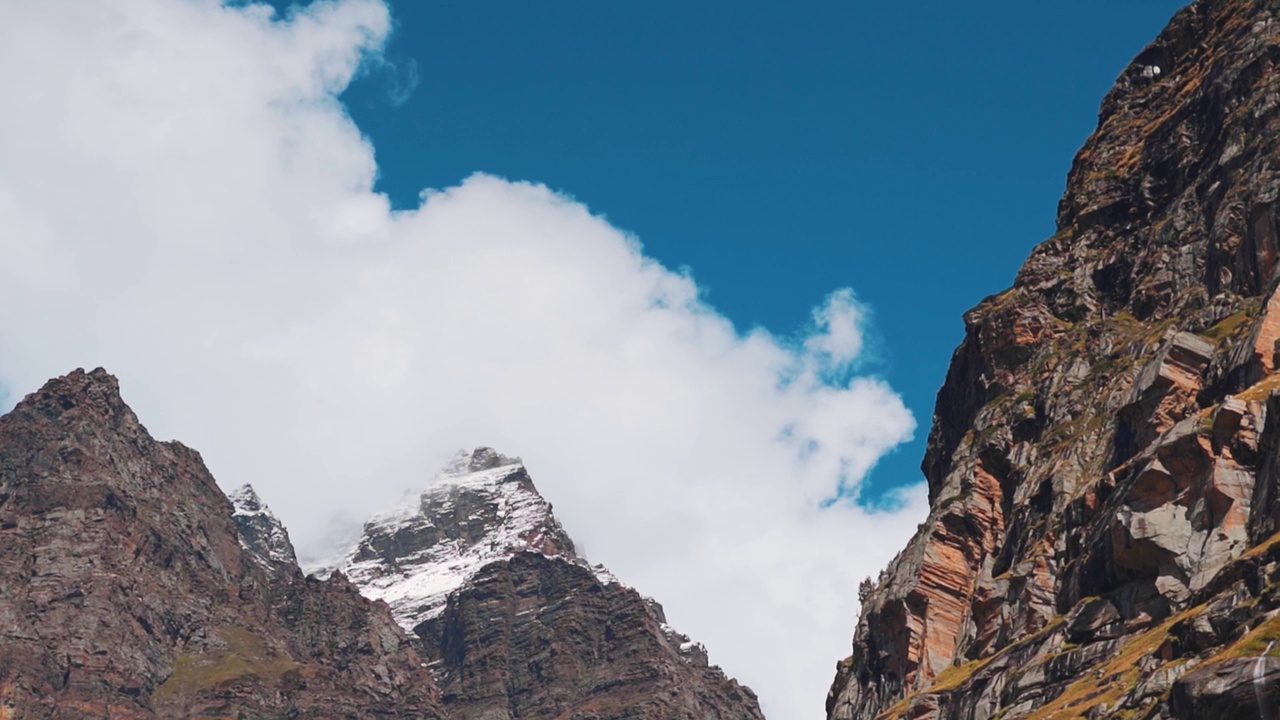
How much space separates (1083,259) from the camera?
169 metres

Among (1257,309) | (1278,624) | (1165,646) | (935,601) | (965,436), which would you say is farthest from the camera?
(965,436)

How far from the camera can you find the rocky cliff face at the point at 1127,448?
302 feet

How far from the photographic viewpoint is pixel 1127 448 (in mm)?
126000

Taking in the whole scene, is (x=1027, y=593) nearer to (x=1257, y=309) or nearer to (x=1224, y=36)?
(x=1257, y=309)

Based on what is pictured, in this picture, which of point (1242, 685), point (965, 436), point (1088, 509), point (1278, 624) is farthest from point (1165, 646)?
point (965, 436)

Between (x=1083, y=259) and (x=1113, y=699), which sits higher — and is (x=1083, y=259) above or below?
above

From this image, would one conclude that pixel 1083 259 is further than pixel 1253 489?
Yes

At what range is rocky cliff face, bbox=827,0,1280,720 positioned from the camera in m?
92.1

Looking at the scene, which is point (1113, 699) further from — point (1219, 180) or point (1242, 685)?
point (1219, 180)

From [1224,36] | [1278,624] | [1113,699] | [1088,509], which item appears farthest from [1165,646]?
[1224,36]

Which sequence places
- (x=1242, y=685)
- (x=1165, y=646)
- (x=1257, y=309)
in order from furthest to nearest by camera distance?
(x=1257, y=309), (x=1165, y=646), (x=1242, y=685)

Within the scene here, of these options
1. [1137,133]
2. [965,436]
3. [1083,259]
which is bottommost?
[965,436]

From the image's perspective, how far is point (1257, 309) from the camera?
120438 mm

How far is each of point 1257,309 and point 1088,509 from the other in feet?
56.1
